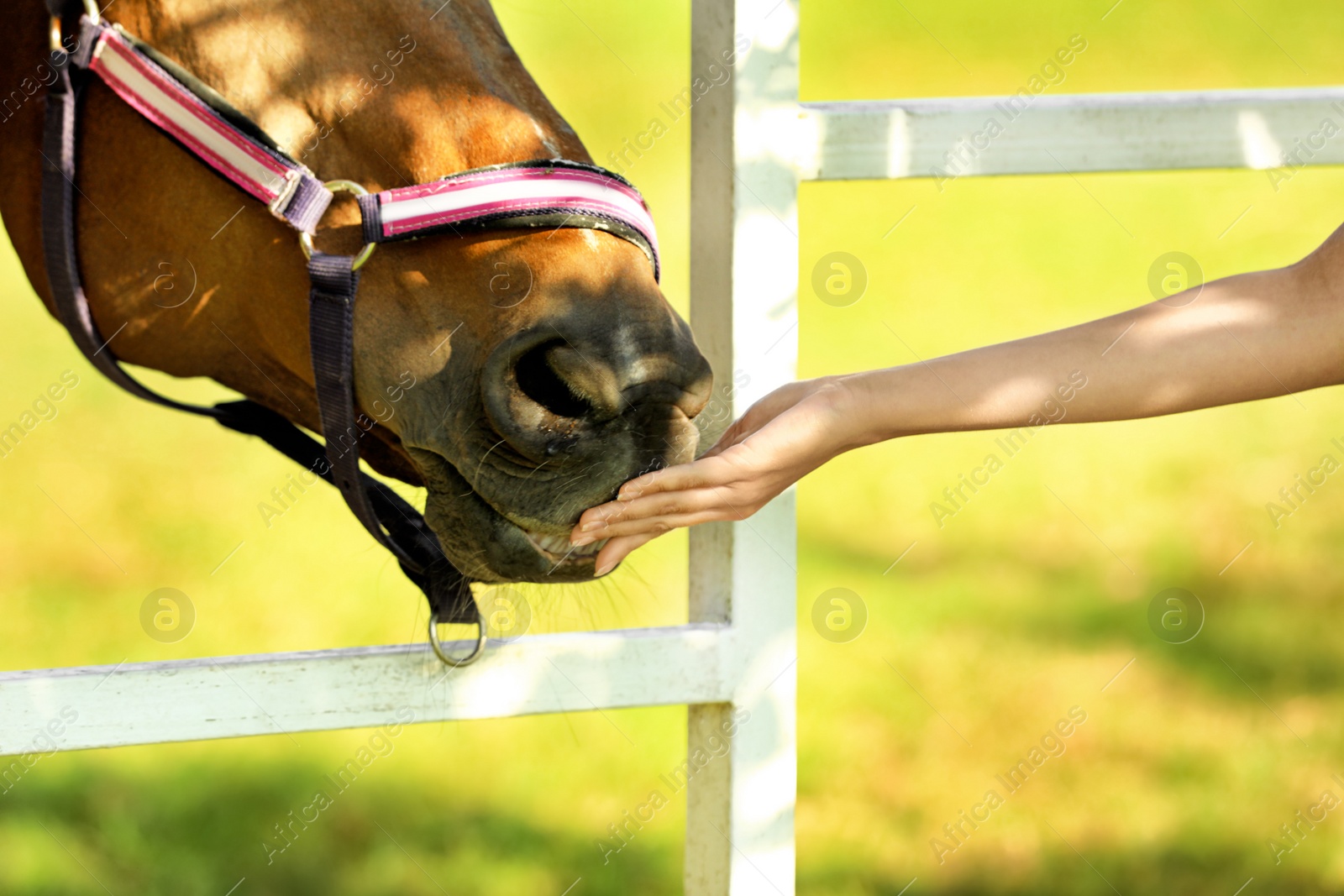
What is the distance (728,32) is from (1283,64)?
30.4ft

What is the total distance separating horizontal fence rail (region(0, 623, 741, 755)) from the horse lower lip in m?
0.28

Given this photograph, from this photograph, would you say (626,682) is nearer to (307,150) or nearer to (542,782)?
(307,150)

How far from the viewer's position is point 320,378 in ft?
4.55

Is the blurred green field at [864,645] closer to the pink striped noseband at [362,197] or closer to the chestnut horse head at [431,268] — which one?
the chestnut horse head at [431,268]

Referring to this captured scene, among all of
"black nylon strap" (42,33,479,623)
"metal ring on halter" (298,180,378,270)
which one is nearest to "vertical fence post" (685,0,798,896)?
"black nylon strap" (42,33,479,623)

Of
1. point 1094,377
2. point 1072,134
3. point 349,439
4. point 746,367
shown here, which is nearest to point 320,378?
point 349,439

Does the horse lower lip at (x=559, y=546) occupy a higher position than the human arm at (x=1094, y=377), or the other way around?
the human arm at (x=1094, y=377)

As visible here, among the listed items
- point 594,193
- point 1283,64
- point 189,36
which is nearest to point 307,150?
point 189,36

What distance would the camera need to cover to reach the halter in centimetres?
130

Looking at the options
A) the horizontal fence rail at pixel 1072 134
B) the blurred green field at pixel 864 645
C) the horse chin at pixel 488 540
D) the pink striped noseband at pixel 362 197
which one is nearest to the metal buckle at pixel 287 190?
the pink striped noseband at pixel 362 197

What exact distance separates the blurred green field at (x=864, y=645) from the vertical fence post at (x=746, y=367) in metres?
0.18

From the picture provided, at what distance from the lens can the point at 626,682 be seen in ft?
5.37

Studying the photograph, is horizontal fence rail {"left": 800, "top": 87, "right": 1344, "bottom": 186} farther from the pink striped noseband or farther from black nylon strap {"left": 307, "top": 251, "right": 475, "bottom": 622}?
black nylon strap {"left": 307, "top": 251, "right": 475, "bottom": 622}

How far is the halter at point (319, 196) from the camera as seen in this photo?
130cm
